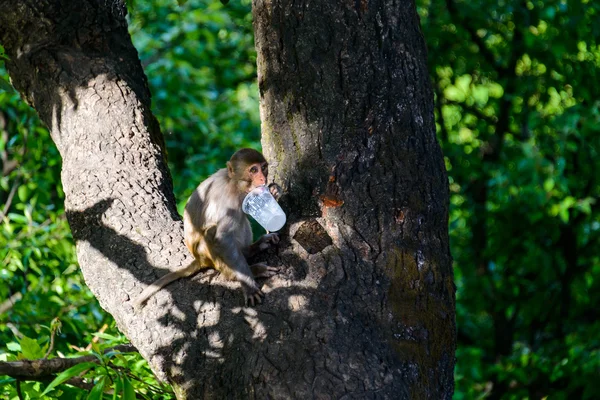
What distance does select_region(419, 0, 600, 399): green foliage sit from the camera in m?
6.21

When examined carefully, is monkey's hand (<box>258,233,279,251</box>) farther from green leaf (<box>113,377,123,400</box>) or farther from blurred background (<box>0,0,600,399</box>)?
blurred background (<box>0,0,600,399</box>)

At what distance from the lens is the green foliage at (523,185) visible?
6211 mm

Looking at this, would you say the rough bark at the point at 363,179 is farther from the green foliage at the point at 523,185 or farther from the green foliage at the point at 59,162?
the green foliage at the point at 523,185

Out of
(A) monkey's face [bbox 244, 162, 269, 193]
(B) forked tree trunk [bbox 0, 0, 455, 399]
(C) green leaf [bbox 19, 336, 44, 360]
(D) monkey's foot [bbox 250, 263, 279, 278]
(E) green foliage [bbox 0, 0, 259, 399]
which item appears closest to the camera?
(B) forked tree trunk [bbox 0, 0, 455, 399]

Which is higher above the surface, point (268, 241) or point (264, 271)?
point (268, 241)

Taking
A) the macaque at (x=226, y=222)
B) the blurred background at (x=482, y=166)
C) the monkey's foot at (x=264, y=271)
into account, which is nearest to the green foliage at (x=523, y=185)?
the blurred background at (x=482, y=166)

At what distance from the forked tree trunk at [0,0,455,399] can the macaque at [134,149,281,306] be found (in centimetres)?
12

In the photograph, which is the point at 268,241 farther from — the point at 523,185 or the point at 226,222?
the point at 523,185

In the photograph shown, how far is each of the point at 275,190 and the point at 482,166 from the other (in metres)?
4.46

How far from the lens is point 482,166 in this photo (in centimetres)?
714

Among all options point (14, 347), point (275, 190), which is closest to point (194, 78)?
point (14, 347)

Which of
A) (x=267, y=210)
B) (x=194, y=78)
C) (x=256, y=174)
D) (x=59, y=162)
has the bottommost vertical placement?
(x=267, y=210)

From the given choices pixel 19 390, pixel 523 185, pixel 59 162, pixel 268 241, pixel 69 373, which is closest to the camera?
pixel 69 373

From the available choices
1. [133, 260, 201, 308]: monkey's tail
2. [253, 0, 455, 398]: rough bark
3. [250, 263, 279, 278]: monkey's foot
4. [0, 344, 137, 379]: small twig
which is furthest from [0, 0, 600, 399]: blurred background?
[253, 0, 455, 398]: rough bark
